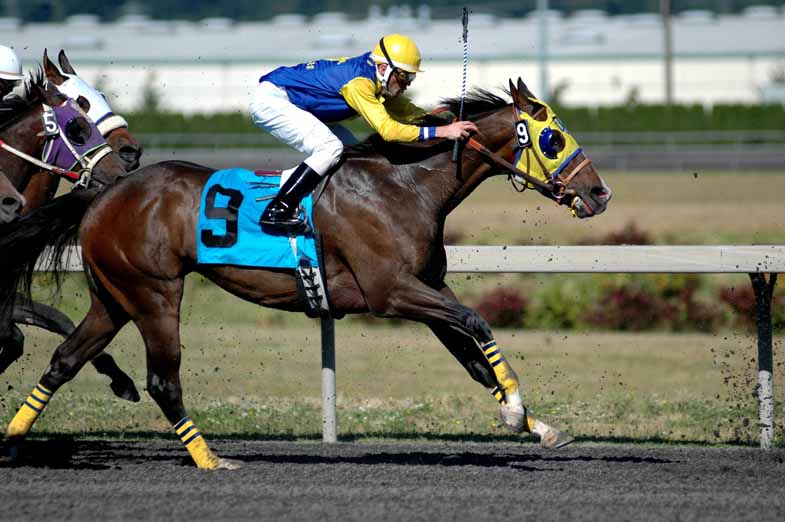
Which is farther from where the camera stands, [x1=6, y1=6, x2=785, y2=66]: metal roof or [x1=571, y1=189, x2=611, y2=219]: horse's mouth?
[x1=6, y1=6, x2=785, y2=66]: metal roof

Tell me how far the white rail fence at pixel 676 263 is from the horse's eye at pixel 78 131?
71.0 inches

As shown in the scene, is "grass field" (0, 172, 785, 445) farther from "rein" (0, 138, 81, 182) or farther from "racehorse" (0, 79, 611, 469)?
"rein" (0, 138, 81, 182)

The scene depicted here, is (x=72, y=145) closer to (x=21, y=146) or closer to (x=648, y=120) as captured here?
(x=21, y=146)

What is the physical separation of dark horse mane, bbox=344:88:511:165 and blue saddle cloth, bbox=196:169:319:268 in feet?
1.57

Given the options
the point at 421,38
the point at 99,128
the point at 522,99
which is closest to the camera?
the point at 522,99

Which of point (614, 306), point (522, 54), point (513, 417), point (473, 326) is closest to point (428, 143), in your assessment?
point (473, 326)

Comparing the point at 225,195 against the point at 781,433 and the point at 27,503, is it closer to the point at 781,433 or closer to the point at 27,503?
the point at 27,503

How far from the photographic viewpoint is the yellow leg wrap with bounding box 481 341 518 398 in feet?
19.4

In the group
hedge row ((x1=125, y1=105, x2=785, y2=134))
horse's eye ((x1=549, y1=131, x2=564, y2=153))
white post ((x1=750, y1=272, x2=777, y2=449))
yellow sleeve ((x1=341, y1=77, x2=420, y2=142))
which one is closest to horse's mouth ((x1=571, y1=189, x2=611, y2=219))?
horse's eye ((x1=549, y1=131, x2=564, y2=153))

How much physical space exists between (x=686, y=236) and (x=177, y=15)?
7613cm

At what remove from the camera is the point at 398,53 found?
6.03 m

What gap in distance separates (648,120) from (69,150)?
113ft

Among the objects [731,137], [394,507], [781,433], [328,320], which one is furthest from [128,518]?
[731,137]

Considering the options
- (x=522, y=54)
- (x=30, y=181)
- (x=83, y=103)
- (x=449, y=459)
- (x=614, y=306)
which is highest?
(x=522, y=54)
